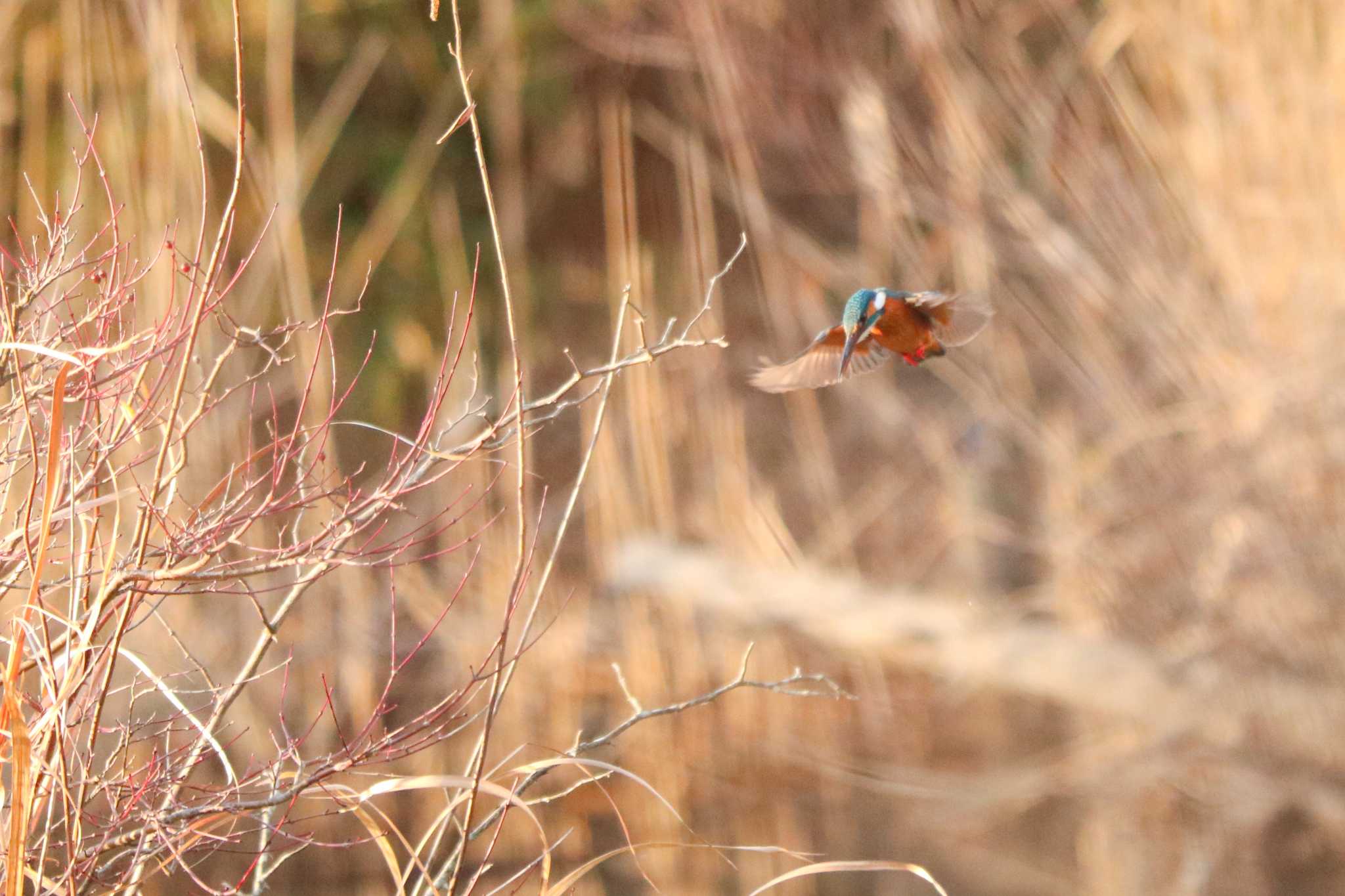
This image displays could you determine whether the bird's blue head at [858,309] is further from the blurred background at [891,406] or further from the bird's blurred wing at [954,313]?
the blurred background at [891,406]

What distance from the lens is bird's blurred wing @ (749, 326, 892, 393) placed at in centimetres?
81

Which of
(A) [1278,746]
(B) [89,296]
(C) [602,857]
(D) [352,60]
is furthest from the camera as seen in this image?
(D) [352,60]

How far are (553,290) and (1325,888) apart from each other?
83.1 inches

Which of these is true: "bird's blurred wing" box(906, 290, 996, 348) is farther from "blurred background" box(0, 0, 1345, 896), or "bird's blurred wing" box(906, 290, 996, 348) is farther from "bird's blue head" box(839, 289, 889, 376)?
"blurred background" box(0, 0, 1345, 896)

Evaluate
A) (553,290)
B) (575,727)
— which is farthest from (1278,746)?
(553,290)

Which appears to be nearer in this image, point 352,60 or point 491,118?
point 352,60

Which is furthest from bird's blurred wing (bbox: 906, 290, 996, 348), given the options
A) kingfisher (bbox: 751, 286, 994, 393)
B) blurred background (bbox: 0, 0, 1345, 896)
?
blurred background (bbox: 0, 0, 1345, 896)

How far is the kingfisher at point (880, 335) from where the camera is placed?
75 centimetres

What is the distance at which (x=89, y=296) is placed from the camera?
0.88 m

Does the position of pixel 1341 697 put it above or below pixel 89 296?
below

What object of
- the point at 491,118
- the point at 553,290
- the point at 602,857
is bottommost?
the point at 602,857

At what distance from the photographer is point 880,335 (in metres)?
0.77

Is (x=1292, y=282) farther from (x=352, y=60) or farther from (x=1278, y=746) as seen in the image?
(x=352, y=60)

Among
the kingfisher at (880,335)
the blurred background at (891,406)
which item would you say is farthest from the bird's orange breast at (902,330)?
the blurred background at (891,406)
